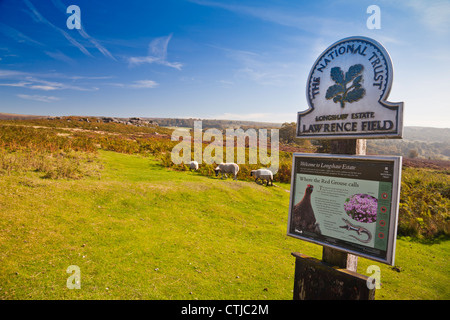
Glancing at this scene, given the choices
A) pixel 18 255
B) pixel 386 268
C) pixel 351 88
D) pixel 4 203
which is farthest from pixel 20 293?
pixel 386 268

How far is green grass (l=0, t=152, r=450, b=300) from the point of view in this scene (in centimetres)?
505

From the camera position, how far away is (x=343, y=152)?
13.7 ft

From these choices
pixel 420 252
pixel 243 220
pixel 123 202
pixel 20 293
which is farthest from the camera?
pixel 243 220

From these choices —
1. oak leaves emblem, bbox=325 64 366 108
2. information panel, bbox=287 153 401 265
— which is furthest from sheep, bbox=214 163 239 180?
oak leaves emblem, bbox=325 64 366 108

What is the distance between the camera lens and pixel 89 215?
793 cm

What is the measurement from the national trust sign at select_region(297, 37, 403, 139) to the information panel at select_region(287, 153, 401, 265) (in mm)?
486

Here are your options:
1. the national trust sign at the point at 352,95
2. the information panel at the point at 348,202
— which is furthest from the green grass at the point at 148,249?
the national trust sign at the point at 352,95

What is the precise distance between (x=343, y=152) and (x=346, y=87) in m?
1.15

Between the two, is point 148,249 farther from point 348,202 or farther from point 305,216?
point 348,202

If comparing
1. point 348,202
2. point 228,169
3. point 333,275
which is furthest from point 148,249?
point 228,169

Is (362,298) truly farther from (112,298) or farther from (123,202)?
(123,202)

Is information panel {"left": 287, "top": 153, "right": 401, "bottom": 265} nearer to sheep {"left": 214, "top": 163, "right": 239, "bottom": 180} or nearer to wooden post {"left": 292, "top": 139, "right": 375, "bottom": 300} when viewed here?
wooden post {"left": 292, "top": 139, "right": 375, "bottom": 300}

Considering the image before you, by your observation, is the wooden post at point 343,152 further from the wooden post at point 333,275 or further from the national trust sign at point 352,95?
the national trust sign at point 352,95

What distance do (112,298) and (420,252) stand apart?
10736mm
